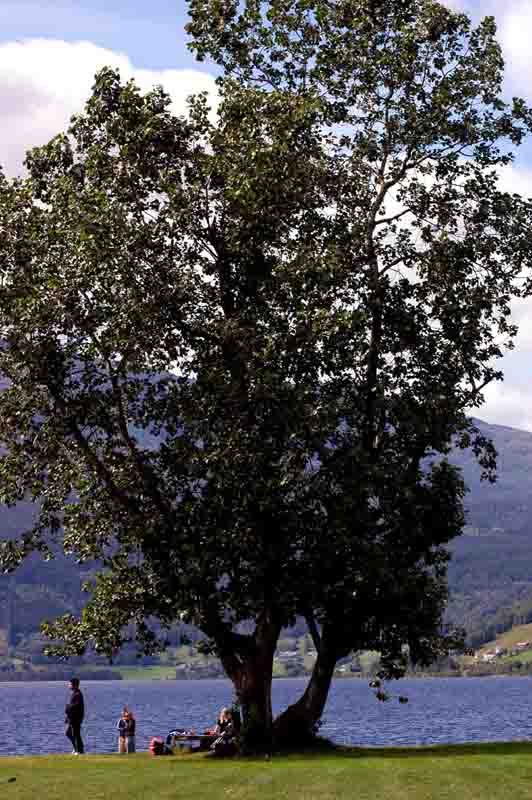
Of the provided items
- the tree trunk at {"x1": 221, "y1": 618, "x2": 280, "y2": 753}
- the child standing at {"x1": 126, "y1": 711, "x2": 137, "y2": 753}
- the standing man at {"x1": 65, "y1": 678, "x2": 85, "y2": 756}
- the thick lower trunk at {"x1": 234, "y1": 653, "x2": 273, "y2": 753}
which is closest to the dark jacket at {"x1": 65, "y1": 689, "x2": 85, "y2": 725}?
the standing man at {"x1": 65, "y1": 678, "x2": 85, "y2": 756}

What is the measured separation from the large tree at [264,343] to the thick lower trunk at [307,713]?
11 centimetres

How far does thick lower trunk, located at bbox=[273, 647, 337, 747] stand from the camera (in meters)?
44.3

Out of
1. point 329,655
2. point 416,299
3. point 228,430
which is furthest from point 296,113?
point 329,655

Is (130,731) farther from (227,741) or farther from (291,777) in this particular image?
(291,777)

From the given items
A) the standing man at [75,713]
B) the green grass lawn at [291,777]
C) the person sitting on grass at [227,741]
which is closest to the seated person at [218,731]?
the person sitting on grass at [227,741]

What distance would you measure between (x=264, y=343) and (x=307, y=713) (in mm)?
13278

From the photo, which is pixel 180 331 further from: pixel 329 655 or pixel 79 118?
pixel 329 655

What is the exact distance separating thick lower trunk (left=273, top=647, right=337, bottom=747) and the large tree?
0.11 meters

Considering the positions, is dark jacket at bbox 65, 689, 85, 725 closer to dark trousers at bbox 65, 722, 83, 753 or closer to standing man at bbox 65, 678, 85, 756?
standing man at bbox 65, 678, 85, 756

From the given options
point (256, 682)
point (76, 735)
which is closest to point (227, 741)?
point (256, 682)

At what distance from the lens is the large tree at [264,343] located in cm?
4144

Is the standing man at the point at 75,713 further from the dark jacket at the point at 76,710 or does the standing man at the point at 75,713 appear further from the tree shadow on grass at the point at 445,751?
the tree shadow on grass at the point at 445,751

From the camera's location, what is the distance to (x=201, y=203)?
145 ft

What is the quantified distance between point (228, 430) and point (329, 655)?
937cm
